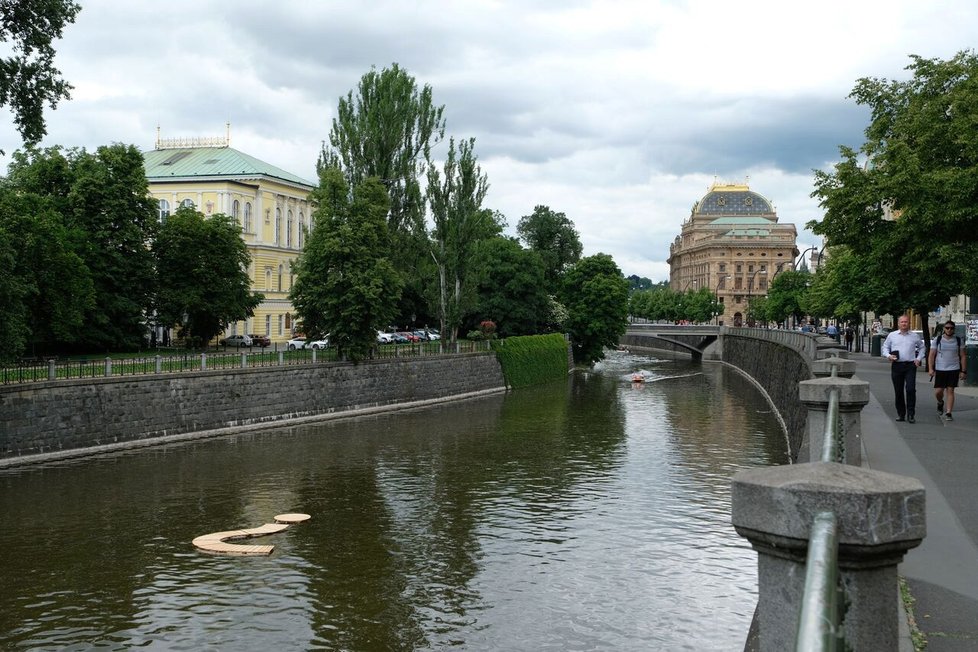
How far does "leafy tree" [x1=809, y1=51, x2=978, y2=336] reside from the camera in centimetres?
2442

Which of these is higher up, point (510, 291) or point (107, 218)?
point (107, 218)

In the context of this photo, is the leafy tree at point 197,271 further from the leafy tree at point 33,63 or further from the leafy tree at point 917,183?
the leafy tree at point 917,183

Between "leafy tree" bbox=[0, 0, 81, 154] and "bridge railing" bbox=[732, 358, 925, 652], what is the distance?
2679cm

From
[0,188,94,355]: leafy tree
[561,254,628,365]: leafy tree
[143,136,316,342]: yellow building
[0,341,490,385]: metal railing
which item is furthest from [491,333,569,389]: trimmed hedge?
[0,188,94,355]: leafy tree

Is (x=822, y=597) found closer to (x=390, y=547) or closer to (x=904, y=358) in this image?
(x=390, y=547)

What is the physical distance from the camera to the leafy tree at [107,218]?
152ft

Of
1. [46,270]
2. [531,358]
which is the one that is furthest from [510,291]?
[46,270]

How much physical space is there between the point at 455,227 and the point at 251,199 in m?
24.5

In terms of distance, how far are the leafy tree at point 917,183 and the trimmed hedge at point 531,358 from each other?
33045 millimetres

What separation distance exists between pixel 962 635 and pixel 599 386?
56.9 metres

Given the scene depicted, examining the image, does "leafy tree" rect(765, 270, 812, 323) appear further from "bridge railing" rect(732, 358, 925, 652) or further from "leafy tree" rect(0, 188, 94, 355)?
"bridge railing" rect(732, 358, 925, 652)

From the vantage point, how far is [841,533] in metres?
3.33

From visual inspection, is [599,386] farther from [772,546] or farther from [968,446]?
[772,546]

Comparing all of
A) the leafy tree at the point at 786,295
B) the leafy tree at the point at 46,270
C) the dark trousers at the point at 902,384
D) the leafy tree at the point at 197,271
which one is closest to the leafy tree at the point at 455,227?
the leafy tree at the point at 197,271
